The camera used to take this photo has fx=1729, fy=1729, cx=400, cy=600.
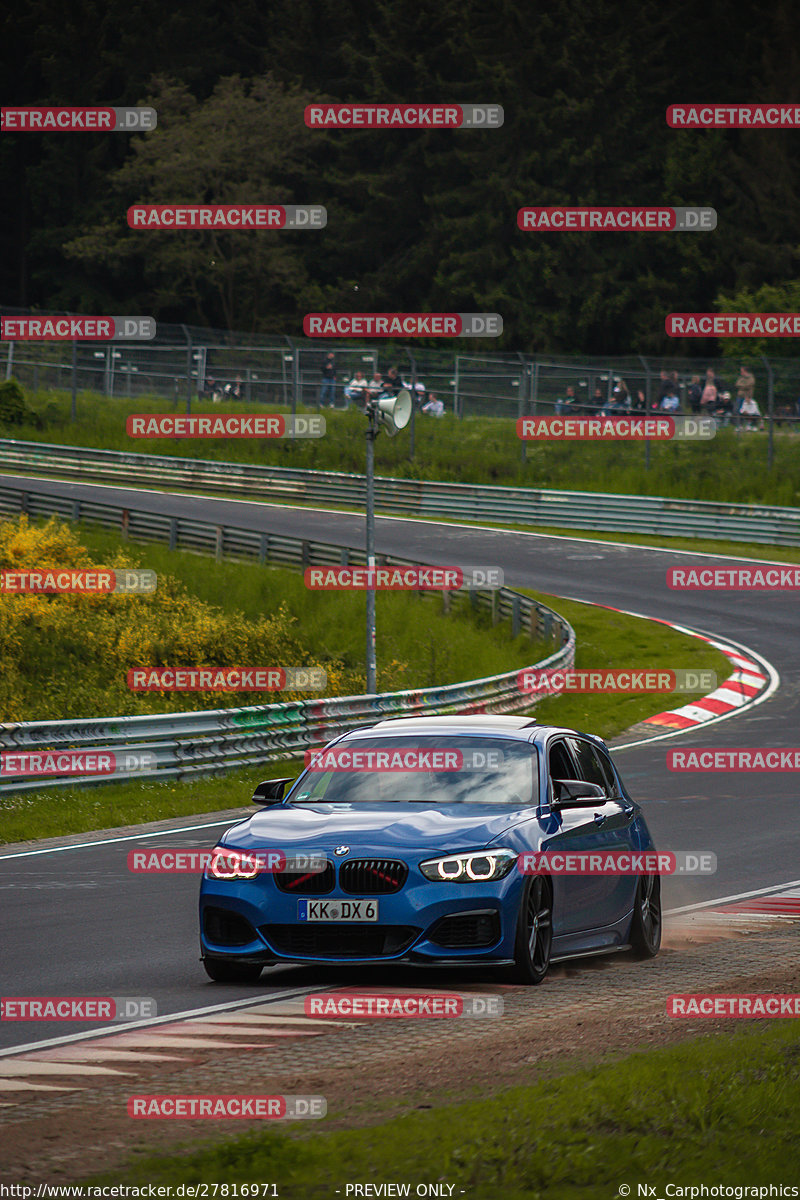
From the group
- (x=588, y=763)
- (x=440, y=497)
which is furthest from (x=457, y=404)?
(x=588, y=763)

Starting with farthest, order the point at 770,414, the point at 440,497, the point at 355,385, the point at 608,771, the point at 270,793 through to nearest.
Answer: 1. the point at 440,497
2. the point at 355,385
3. the point at 770,414
4. the point at 608,771
5. the point at 270,793

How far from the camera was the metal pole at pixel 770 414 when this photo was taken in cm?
4450

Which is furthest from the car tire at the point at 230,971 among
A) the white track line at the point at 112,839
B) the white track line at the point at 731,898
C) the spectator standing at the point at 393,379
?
the spectator standing at the point at 393,379

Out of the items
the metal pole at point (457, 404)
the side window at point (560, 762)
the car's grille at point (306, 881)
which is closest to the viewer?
the car's grille at point (306, 881)

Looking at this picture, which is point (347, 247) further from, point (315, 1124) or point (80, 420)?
point (315, 1124)

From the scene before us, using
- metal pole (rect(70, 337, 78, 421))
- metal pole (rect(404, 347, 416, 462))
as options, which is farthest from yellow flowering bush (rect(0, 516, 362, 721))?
metal pole (rect(70, 337, 78, 421))

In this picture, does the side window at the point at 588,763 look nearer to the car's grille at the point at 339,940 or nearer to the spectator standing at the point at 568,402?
the car's grille at the point at 339,940

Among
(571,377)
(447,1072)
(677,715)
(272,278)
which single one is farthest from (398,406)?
(272,278)

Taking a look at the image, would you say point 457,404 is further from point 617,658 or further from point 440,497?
point 617,658

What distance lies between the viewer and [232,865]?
362 inches

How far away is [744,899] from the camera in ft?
41.2

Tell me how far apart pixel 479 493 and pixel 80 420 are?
15988mm

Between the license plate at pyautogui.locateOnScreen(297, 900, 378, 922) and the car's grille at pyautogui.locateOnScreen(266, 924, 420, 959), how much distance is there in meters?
0.07

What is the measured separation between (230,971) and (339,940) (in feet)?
2.63
